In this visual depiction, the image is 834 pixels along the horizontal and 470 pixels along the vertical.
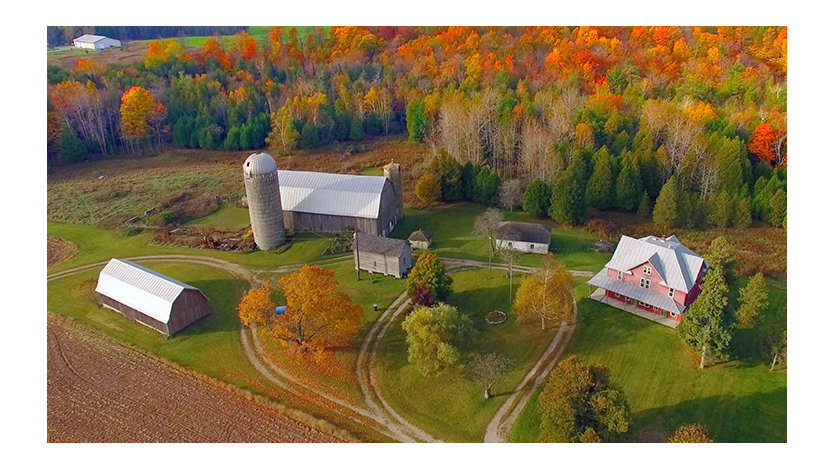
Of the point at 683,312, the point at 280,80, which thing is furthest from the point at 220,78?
the point at 683,312

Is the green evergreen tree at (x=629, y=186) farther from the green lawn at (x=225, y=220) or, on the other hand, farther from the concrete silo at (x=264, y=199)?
the green lawn at (x=225, y=220)

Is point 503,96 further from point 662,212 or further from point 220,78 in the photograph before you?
point 220,78

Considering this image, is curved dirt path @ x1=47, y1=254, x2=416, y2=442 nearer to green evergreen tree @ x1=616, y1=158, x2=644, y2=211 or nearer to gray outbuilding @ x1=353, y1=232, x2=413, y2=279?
gray outbuilding @ x1=353, y1=232, x2=413, y2=279

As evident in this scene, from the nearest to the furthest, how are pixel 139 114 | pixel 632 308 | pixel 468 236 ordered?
pixel 632 308 → pixel 468 236 → pixel 139 114

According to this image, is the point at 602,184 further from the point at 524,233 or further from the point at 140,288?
the point at 140,288

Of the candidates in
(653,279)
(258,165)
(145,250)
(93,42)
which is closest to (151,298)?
→ (145,250)

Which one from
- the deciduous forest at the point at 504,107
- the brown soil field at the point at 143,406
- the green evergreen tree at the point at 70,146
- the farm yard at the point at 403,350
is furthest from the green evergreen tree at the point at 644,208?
the green evergreen tree at the point at 70,146
